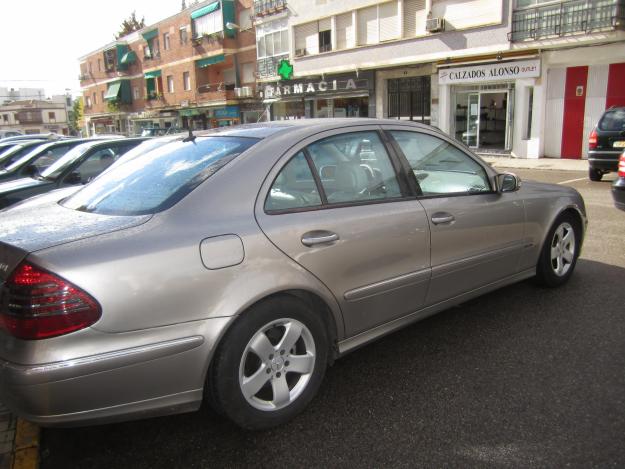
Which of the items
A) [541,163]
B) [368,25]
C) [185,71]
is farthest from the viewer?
[185,71]

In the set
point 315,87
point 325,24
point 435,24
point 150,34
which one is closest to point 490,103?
point 435,24

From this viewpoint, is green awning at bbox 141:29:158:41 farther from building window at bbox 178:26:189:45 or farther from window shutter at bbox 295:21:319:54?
window shutter at bbox 295:21:319:54

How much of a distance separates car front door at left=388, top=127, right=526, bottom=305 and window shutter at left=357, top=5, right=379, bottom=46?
71.3 feet

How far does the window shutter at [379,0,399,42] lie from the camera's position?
22828 mm

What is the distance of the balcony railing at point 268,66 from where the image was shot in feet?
98.1

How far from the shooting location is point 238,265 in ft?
7.88

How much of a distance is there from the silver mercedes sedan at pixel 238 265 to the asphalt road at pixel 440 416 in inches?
8.7

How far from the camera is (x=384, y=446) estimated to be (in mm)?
2467

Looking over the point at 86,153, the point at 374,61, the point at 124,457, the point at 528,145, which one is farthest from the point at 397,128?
the point at 374,61

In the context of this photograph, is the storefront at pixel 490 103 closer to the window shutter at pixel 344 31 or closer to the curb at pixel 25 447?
the window shutter at pixel 344 31

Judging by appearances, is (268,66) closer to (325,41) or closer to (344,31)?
(325,41)

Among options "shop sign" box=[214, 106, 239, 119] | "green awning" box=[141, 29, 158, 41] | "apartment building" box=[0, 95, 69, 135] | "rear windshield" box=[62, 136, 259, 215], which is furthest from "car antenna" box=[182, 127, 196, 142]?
"apartment building" box=[0, 95, 69, 135]

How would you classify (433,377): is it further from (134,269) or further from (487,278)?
(134,269)

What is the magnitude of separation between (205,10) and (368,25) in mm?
15484
